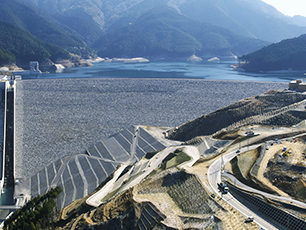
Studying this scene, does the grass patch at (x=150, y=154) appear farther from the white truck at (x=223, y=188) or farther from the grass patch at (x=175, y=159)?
the white truck at (x=223, y=188)

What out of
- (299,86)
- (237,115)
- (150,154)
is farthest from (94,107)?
(299,86)

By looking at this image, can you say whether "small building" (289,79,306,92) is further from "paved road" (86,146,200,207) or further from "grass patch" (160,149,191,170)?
"grass patch" (160,149,191,170)

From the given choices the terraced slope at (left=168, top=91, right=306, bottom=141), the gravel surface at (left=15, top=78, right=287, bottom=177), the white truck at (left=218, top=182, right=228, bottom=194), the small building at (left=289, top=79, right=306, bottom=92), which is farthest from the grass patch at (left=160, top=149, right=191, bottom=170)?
the small building at (left=289, top=79, right=306, bottom=92)

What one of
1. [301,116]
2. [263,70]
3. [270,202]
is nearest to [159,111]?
[301,116]

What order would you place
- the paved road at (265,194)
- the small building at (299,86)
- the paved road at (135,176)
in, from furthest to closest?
the small building at (299,86), the paved road at (135,176), the paved road at (265,194)

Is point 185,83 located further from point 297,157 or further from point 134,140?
point 297,157

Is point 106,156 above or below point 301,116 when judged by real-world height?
below

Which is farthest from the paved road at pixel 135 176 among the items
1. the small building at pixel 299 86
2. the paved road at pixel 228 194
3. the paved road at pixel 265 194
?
the small building at pixel 299 86
